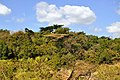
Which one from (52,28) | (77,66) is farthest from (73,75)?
(52,28)

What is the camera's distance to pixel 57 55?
34.1 m

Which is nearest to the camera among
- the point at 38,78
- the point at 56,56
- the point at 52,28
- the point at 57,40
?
the point at 38,78

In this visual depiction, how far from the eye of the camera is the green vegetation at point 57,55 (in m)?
27.2

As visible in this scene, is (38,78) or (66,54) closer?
(38,78)

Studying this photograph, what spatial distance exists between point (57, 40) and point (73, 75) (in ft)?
26.4

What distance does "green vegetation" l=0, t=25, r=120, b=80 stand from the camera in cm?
2716

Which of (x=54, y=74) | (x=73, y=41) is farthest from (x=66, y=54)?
(x=54, y=74)

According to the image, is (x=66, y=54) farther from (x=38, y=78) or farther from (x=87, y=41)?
(x=38, y=78)

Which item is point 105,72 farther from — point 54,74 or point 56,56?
point 56,56

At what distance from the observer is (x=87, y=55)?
36.1 metres

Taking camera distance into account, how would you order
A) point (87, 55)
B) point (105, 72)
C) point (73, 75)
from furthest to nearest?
point (87, 55), point (73, 75), point (105, 72)

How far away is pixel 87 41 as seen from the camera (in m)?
40.0

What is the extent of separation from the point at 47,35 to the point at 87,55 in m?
5.88

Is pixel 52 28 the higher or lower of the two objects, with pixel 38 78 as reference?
higher
